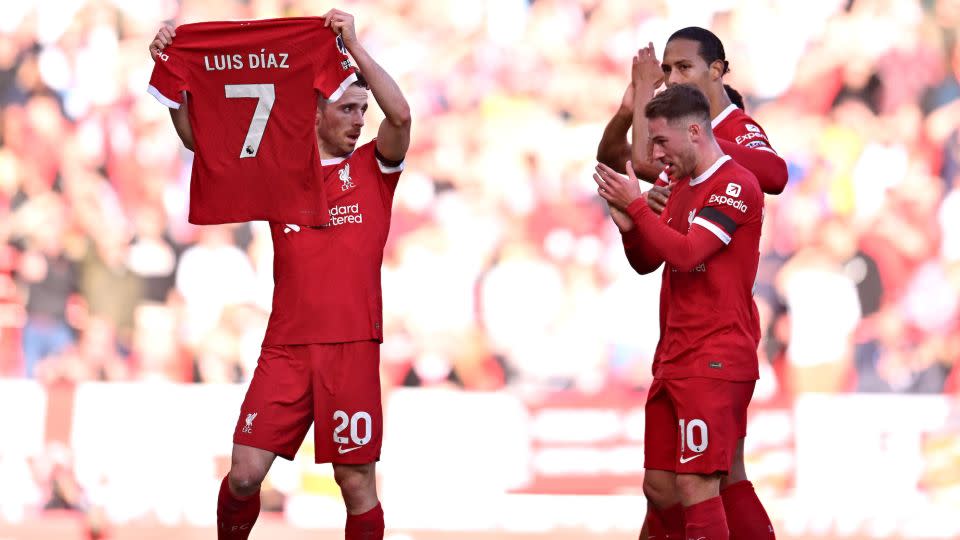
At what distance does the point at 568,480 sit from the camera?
21.9ft

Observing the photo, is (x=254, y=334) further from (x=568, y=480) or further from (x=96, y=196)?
(x=568, y=480)

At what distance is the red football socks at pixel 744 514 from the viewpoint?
14.2ft

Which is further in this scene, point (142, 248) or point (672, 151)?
point (142, 248)

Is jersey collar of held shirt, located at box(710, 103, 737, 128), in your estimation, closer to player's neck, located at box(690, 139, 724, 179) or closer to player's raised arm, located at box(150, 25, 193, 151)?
player's neck, located at box(690, 139, 724, 179)

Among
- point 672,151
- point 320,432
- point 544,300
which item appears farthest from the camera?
point 544,300

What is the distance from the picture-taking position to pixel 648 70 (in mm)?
4789

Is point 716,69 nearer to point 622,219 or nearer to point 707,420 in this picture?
point 622,219

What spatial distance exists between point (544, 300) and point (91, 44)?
2.53m

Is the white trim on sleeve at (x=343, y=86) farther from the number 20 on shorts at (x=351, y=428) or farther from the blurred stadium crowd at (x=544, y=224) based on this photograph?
the blurred stadium crowd at (x=544, y=224)

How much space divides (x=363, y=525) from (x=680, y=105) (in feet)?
5.49

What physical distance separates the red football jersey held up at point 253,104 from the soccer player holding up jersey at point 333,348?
0.08m

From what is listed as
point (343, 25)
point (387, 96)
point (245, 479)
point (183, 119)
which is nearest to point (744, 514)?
point (245, 479)

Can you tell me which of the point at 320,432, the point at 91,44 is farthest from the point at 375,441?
the point at 91,44

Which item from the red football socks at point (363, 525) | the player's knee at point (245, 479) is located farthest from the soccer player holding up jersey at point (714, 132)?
the player's knee at point (245, 479)
